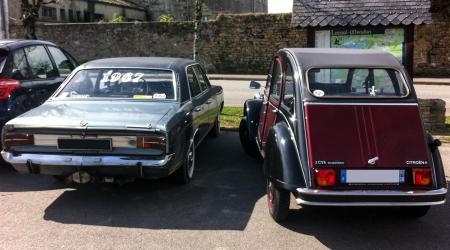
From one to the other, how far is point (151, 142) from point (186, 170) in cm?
103

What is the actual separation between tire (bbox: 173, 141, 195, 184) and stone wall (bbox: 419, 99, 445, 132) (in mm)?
4963

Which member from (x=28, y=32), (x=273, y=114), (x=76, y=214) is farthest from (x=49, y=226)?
(x=28, y=32)

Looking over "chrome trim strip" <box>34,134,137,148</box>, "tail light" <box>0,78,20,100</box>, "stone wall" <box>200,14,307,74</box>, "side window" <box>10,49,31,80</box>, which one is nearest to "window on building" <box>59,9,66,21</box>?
"stone wall" <box>200,14,307,74</box>

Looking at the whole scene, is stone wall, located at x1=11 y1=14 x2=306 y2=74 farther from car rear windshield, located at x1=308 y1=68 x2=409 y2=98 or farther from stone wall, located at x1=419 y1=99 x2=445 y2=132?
car rear windshield, located at x1=308 y1=68 x2=409 y2=98

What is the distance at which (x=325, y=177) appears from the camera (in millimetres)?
3926

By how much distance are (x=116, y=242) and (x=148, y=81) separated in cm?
A: 236

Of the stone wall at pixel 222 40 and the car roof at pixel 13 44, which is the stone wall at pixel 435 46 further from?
the car roof at pixel 13 44

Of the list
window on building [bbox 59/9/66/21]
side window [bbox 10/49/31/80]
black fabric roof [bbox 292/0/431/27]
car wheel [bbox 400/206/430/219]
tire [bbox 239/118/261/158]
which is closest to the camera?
car wheel [bbox 400/206/430/219]

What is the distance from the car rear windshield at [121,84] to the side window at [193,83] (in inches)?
17.0

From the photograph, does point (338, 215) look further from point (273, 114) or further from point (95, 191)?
point (95, 191)

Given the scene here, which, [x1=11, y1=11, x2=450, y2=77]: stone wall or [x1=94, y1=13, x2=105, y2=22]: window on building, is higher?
[x1=94, y1=13, x2=105, y2=22]: window on building

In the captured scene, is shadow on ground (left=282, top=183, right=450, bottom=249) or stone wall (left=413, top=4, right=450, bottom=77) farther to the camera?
stone wall (left=413, top=4, right=450, bottom=77)

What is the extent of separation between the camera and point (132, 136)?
4.53 m

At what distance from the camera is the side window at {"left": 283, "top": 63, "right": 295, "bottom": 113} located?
15.3ft
